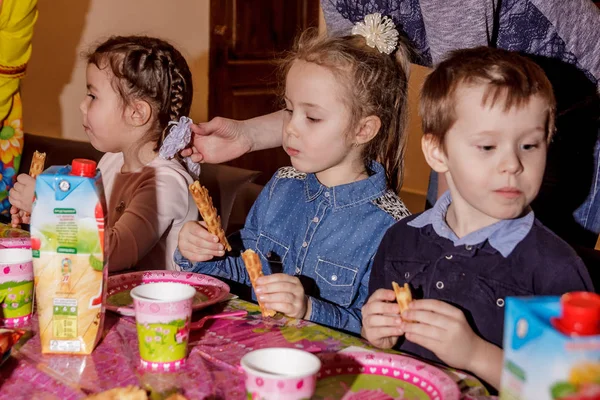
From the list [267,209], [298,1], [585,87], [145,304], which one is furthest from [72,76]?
[145,304]

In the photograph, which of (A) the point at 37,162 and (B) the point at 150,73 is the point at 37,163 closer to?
(A) the point at 37,162

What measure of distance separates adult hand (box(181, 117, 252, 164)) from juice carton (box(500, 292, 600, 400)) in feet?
4.51

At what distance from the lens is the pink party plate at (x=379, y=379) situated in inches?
40.5

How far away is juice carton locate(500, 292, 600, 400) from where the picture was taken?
75 centimetres

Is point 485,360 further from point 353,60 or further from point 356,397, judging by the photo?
point 353,60

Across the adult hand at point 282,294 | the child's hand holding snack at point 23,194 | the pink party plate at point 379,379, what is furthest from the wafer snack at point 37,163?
the pink party plate at point 379,379

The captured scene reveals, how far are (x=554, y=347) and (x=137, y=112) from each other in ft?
5.82

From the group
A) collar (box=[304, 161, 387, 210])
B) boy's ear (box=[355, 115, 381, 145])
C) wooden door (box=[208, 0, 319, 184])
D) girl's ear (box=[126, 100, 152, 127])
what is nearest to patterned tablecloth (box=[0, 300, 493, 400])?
collar (box=[304, 161, 387, 210])

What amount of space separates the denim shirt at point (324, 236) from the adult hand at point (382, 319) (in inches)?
14.5

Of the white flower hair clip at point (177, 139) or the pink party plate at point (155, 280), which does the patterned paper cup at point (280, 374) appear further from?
the white flower hair clip at point (177, 139)

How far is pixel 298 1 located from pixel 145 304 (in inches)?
191

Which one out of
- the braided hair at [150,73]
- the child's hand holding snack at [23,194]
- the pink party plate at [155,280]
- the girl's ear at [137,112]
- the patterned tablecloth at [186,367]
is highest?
the braided hair at [150,73]

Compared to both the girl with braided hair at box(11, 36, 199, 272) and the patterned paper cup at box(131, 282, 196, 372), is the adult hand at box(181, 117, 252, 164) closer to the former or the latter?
the girl with braided hair at box(11, 36, 199, 272)

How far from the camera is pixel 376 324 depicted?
121 cm
